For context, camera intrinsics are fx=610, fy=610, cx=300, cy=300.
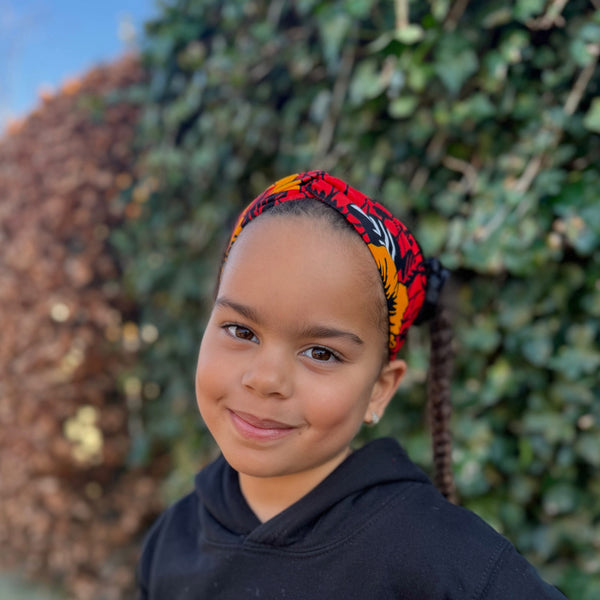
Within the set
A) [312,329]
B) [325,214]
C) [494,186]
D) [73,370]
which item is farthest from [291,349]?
[73,370]

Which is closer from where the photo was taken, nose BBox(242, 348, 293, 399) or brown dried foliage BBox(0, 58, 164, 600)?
nose BBox(242, 348, 293, 399)

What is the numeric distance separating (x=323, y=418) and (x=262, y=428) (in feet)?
0.38

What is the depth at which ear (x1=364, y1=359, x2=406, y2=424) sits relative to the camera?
126 cm

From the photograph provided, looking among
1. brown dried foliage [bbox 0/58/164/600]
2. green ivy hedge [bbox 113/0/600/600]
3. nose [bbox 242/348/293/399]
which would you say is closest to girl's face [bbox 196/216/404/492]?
nose [bbox 242/348/293/399]

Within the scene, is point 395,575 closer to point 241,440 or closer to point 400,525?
point 400,525

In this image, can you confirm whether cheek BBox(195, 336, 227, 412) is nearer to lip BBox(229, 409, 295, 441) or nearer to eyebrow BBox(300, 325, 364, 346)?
lip BBox(229, 409, 295, 441)

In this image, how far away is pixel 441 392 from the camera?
1.44 metres

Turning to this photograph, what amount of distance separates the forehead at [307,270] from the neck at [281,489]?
0.35m

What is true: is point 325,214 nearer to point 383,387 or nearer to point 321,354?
point 321,354

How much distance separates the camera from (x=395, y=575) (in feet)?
3.54

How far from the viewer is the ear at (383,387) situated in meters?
1.26

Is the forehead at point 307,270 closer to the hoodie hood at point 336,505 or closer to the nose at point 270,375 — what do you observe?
the nose at point 270,375

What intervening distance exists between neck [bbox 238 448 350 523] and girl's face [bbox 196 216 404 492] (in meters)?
0.08

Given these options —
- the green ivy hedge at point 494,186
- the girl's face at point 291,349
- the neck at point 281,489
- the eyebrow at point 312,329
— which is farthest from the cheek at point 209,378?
the green ivy hedge at point 494,186
